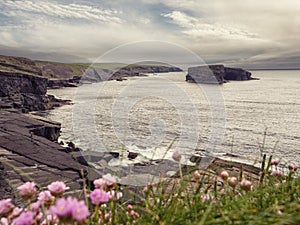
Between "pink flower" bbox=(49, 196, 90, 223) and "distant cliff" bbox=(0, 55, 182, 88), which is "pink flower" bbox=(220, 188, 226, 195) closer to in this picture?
"pink flower" bbox=(49, 196, 90, 223)

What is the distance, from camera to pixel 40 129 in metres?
32.5

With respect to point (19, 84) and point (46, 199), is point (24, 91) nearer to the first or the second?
point (19, 84)

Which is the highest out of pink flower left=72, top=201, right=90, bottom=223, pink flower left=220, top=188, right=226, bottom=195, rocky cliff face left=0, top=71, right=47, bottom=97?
pink flower left=72, top=201, right=90, bottom=223

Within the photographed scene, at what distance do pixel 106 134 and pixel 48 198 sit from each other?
36.0 meters

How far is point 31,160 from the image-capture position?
2094 cm

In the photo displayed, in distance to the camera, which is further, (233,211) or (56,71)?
(56,71)

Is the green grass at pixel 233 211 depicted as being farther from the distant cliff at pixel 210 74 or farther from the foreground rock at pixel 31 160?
the distant cliff at pixel 210 74

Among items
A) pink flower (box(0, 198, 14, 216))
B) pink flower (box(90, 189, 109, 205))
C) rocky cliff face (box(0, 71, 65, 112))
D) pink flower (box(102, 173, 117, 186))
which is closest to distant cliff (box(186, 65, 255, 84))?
rocky cliff face (box(0, 71, 65, 112))

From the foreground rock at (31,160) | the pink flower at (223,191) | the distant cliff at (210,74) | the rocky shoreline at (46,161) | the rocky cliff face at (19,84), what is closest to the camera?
the pink flower at (223,191)

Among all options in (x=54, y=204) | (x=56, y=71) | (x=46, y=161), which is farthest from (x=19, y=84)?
(x=56, y=71)

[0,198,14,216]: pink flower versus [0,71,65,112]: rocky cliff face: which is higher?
[0,198,14,216]: pink flower

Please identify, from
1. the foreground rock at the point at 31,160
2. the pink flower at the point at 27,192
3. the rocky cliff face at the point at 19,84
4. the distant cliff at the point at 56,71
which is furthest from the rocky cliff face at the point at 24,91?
the pink flower at the point at 27,192

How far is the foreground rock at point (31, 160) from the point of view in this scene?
1648 centimetres

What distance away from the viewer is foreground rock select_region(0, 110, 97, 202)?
16477mm
